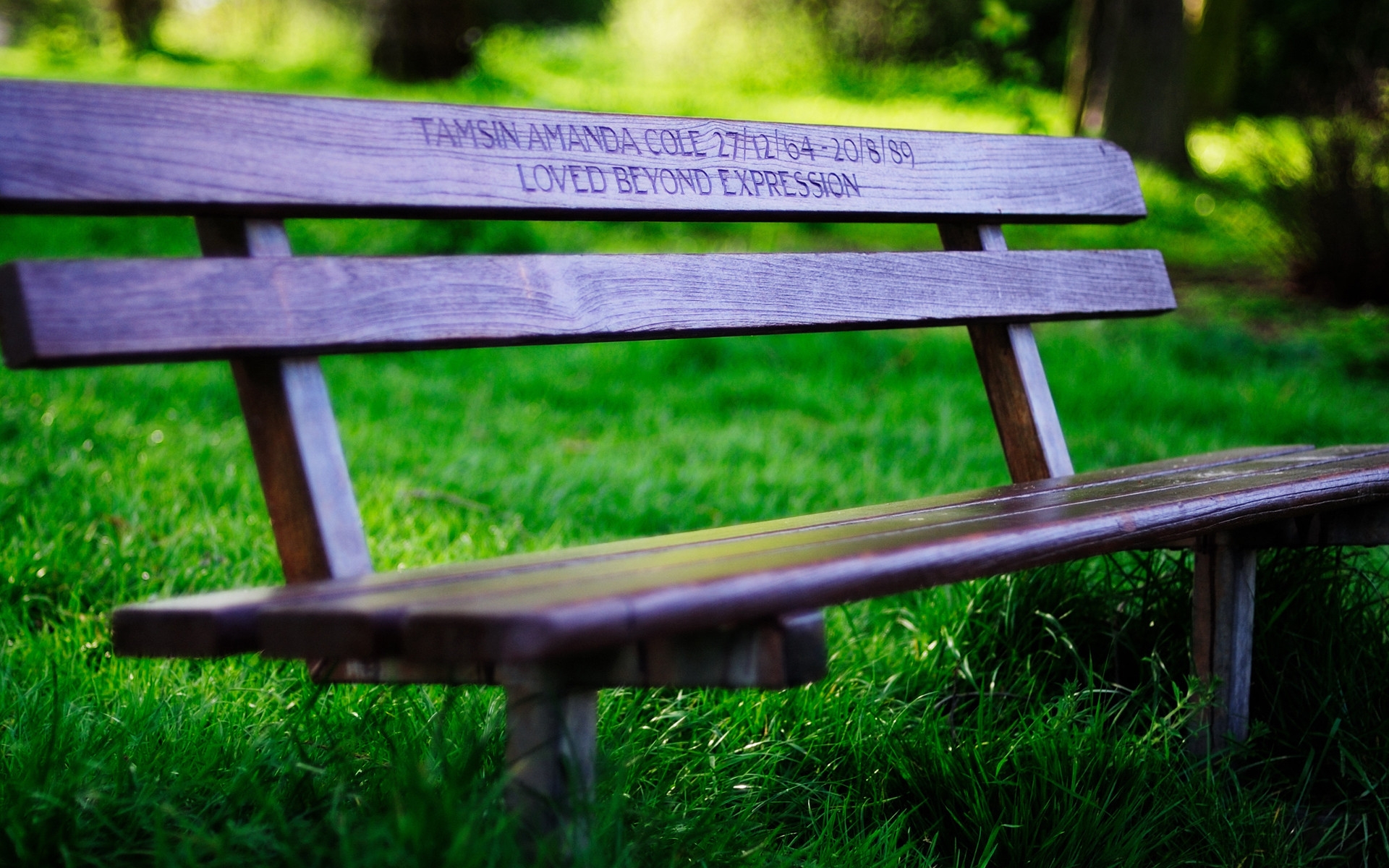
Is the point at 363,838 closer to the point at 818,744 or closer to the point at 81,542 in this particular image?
the point at 818,744

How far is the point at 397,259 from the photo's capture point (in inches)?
55.6

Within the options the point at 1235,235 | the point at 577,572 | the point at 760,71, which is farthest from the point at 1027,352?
the point at 760,71

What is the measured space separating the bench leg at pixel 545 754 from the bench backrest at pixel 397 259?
27 cm

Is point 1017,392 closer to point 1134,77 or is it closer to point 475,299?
point 475,299

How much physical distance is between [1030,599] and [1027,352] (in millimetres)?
465

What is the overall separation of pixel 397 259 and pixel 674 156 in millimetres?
528

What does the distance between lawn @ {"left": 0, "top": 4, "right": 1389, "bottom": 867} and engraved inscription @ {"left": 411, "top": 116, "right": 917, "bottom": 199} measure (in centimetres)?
75

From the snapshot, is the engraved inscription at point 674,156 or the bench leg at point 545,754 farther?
the engraved inscription at point 674,156

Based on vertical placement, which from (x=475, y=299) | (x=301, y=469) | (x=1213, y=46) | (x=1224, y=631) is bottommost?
(x=1224, y=631)

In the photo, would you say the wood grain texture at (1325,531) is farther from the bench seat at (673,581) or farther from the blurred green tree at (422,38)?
the blurred green tree at (422,38)

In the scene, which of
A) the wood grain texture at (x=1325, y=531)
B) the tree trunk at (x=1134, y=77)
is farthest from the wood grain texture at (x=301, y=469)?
the tree trunk at (x=1134, y=77)

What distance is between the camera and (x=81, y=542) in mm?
2340

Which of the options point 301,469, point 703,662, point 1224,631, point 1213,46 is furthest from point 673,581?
point 1213,46

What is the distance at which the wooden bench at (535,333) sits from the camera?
43.3 inches
